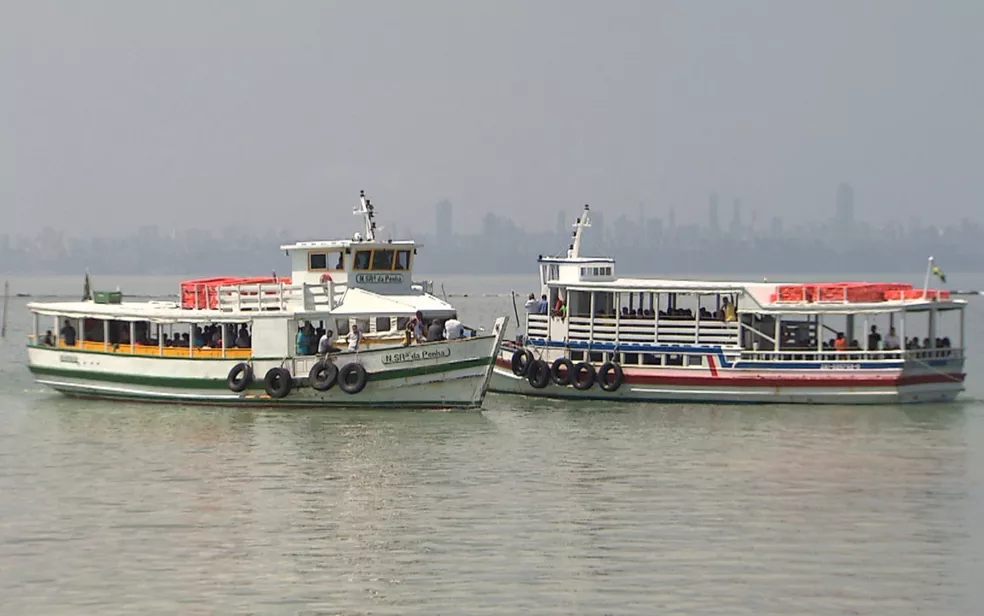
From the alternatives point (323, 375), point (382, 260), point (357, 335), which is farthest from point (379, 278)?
point (323, 375)

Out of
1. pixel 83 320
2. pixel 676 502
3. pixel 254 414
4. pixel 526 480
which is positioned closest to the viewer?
pixel 676 502

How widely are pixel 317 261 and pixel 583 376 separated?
334 inches

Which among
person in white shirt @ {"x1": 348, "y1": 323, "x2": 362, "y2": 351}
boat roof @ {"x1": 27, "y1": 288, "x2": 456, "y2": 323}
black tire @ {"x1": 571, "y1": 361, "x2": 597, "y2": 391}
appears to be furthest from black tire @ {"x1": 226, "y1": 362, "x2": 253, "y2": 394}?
black tire @ {"x1": 571, "y1": 361, "x2": 597, "y2": 391}

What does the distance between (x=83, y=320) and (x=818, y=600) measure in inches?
1165

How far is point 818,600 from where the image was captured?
22.7 m

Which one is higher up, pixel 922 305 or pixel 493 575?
pixel 922 305

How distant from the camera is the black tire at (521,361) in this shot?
4638cm

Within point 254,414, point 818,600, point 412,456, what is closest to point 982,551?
point 818,600

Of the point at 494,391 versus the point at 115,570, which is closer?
the point at 115,570

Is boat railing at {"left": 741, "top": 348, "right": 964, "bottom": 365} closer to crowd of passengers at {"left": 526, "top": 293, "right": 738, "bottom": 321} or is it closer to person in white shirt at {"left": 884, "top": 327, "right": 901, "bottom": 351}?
person in white shirt at {"left": 884, "top": 327, "right": 901, "bottom": 351}

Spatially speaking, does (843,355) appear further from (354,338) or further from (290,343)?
(290,343)

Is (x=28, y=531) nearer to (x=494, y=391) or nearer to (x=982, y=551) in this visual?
(x=982, y=551)

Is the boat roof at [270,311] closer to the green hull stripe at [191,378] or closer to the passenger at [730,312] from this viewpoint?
the green hull stripe at [191,378]

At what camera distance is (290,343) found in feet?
139
